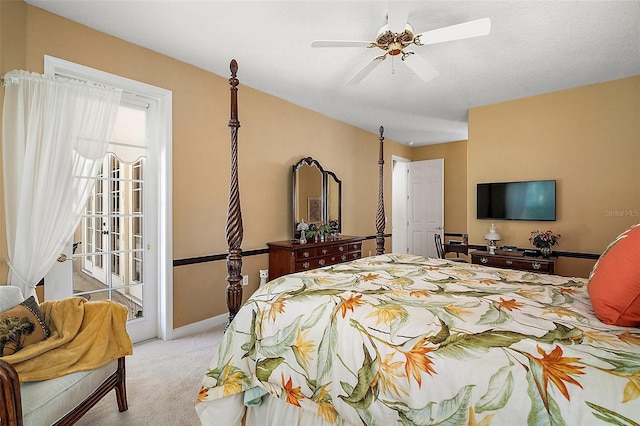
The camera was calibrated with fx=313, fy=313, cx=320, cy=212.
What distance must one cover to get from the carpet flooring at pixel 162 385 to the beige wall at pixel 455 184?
5.00 metres

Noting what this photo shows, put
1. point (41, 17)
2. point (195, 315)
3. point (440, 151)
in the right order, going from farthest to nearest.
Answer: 1. point (440, 151)
2. point (195, 315)
3. point (41, 17)

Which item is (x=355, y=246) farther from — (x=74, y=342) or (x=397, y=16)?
(x=74, y=342)

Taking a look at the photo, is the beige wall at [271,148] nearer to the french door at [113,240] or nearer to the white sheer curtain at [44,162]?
the white sheer curtain at [44,162]

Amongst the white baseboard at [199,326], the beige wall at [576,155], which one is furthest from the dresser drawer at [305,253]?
the beige wall at [576,155]

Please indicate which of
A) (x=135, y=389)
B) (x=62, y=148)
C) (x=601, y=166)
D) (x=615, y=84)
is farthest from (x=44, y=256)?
(x=615, y=84)

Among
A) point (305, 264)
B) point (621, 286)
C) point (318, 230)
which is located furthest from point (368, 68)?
point (318, 230)

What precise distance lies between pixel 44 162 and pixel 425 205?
20.1 feet

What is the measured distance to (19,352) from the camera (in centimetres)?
144

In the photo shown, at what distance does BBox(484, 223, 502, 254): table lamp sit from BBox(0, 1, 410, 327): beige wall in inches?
97.7

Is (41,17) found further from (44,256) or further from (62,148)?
(44,256)

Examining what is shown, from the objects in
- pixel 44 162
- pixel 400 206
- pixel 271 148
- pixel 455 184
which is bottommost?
pixel 400 206

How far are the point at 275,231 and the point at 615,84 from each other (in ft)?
14.0

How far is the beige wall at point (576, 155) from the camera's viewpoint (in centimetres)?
346

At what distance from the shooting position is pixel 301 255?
12.3 ft
